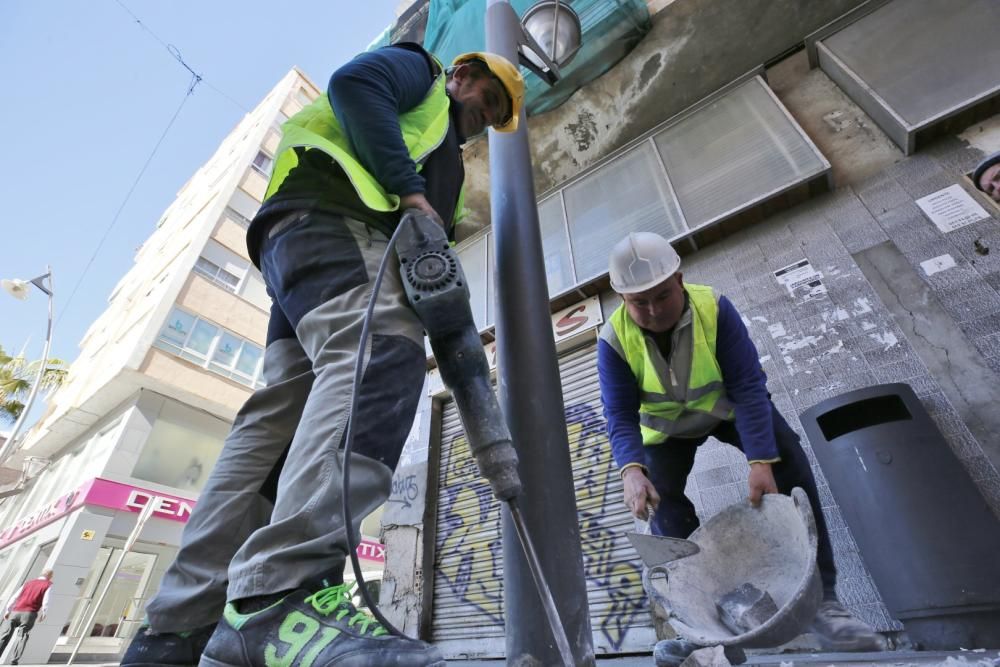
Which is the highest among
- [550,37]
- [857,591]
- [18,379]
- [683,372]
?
[18,379]

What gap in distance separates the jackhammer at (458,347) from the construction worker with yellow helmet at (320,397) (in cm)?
7

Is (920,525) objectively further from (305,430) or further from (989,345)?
(305,430)

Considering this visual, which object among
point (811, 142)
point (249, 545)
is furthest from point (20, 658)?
point (811, 142)

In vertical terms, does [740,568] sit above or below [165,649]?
above

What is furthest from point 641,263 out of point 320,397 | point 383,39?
point 383,39

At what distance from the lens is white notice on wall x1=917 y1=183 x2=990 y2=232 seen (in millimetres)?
3170

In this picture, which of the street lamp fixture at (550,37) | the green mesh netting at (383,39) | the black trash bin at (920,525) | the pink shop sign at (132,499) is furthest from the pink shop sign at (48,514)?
the black trash bin at (920,525)

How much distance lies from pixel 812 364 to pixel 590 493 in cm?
197

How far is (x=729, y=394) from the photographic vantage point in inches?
86.7

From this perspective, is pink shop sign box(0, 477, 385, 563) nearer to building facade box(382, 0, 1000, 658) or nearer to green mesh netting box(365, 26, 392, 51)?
building facade box(382, 0, 1000, 658)

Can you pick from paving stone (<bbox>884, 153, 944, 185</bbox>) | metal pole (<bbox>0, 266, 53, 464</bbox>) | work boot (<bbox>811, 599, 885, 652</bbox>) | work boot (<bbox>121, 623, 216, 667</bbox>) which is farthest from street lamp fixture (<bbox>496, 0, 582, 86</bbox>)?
metal pole (<bbox>0, 266, 53, 464</bbox>)

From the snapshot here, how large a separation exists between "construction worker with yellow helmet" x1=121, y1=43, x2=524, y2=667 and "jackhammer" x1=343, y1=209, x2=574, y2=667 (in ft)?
0.24

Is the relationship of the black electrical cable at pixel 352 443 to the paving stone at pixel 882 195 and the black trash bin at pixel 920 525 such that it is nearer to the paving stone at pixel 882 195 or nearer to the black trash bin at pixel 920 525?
the black trash bin at pixel 920 525

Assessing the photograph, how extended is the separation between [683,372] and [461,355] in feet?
4.86
